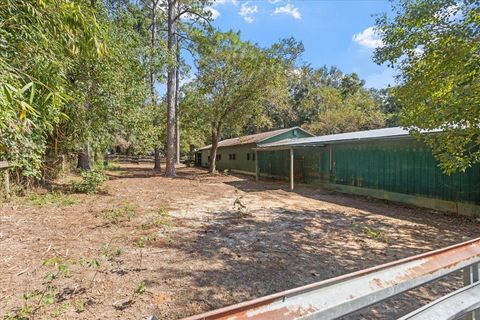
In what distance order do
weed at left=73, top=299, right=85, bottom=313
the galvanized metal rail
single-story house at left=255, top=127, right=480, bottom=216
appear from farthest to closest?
single-story house at left=255, top=127, right=480, bottom=216, weed at left=73, top=299, right=85, bottom=313, the galvanized metal rail

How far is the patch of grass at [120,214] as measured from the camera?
21.1 feet

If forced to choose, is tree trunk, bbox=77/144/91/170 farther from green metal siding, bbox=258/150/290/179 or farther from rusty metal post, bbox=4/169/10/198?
green metal siding, bbox=258/150/290/179

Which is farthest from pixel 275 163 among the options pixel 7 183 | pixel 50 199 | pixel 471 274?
pixel 471 274

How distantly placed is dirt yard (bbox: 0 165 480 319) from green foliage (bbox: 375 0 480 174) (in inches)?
84.7

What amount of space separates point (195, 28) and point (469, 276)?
17.4 m

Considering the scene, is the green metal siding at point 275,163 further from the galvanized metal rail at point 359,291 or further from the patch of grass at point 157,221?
the galvanized metal rail at point 359,291

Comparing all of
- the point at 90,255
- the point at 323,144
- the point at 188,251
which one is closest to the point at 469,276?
the point at 188,251

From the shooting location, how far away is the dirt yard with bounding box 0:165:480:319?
315cm

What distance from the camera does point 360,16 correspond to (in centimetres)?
832

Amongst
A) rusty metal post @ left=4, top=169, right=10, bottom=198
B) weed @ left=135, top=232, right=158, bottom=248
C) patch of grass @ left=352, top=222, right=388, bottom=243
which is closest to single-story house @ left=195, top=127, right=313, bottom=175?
patch of grass @ left=352, top=222, right=388, bottom=243

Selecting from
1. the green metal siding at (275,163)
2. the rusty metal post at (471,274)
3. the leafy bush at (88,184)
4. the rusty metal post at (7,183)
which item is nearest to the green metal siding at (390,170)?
Result: the green metal siding at (275,163)

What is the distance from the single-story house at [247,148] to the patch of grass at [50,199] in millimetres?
12805

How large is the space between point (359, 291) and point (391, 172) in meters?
10.1

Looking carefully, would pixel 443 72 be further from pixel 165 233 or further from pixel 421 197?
pixel 165 233
